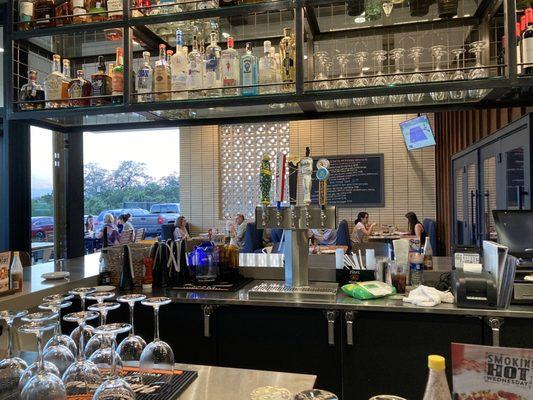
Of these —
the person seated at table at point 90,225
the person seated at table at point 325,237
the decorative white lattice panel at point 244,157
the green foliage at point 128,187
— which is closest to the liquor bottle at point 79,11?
the person seated at table at point 325,237

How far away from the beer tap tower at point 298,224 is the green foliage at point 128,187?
244 inches

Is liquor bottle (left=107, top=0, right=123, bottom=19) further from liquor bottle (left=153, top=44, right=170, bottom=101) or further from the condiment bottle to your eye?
the condiment bottle

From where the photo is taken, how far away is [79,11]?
2.64 meters

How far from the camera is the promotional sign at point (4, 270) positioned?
215cm

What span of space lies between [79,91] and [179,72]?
676mm

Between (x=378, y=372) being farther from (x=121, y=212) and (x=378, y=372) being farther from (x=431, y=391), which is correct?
(x=121, y=212)

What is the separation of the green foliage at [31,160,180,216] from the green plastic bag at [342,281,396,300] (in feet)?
21.5

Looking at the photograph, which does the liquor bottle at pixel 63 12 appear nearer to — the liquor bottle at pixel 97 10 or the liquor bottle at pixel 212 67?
the liquor bottle at pixel 97 10

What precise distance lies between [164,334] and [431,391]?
2.03m

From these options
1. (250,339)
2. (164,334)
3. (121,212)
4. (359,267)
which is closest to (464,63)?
(359,267)

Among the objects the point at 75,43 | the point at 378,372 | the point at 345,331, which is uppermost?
the point at 75,43

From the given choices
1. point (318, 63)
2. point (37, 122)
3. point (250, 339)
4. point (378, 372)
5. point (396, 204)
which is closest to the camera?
point (378, 372)

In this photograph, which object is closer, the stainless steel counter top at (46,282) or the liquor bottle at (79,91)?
the stainless steel counter top at (46,282)

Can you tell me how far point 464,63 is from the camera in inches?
97.3
